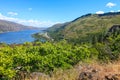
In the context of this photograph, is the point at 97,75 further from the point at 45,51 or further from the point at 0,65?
the point at 45,51

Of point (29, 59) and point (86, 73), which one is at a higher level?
point (86, 73)

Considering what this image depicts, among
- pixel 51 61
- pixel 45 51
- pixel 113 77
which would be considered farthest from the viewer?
pixel 45 51

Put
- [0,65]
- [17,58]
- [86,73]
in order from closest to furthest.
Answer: [86,73]
[0,65]
[17,58]

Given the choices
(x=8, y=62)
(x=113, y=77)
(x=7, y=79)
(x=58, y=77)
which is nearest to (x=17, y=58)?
(x=8, y=62)

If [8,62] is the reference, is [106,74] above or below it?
above

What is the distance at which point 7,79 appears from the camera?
14.0 metres

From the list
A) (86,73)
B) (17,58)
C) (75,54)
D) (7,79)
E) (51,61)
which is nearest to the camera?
(86,73)

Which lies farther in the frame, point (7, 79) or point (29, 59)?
point (29, 59)

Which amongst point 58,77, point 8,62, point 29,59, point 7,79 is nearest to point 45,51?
point 29,59

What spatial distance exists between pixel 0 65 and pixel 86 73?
9981mm

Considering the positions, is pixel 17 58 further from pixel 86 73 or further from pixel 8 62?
pixel 86 73

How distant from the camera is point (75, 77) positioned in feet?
23.1

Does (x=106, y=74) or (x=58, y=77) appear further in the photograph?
(x=58, y=77)

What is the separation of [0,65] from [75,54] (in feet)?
43.0
